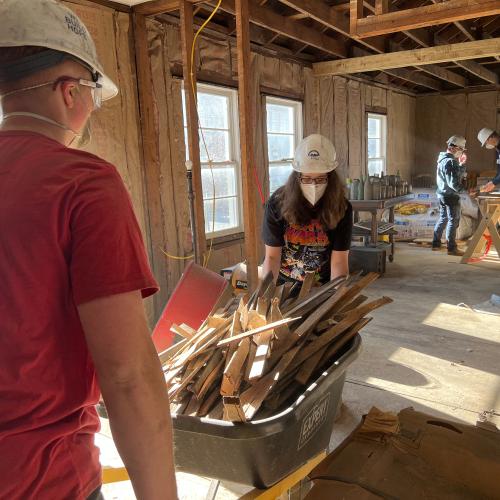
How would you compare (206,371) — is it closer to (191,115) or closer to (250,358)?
(250,358)

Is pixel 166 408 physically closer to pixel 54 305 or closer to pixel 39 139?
pixel 54 305

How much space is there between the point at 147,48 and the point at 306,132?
332 centimetres

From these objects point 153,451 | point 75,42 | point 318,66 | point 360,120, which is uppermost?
point 318,66

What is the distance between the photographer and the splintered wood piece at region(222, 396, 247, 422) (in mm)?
1108

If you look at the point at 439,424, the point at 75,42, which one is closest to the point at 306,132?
the point at 439,424

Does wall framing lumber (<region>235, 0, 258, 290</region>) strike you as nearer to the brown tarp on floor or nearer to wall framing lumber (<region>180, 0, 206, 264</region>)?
wall framing lumber (<region>180, 0, 206, 264</region>)

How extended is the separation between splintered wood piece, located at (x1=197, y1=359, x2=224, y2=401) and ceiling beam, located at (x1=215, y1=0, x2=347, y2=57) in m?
3.83

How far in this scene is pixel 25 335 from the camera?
0.71 metres

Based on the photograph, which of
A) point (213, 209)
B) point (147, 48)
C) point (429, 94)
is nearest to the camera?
point (147, 48)

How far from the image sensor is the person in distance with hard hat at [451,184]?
667cm

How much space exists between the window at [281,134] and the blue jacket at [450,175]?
2193mm

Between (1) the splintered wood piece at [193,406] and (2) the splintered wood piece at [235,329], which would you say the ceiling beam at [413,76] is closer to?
(2) the splintered wood piece at [235,329]

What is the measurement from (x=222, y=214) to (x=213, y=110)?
3.96 ft

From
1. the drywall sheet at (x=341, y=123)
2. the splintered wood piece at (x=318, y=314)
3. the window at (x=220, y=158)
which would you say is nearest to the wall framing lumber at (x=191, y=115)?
the window at (x=220, y=158)
